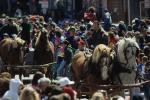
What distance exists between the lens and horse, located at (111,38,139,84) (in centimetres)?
1633

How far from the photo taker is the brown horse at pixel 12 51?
2062 cm

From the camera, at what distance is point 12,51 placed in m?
20.6

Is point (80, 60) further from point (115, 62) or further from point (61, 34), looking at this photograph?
→ point (61, 34)

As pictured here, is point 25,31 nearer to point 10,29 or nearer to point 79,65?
point 10,29

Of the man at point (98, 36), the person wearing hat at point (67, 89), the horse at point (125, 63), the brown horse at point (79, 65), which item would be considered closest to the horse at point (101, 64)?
the horse at point (125, 63)

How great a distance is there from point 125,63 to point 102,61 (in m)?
0.53

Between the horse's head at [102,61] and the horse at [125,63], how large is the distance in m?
0.17

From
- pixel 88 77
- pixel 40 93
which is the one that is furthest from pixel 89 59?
pixel 40 93

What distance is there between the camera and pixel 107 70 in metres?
16.3

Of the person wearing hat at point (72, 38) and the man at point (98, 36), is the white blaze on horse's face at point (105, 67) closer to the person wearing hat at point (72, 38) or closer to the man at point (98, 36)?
the man at point (98, 36)

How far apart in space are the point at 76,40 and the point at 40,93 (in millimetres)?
9549

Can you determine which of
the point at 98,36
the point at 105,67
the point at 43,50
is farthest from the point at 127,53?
the point at 43,50

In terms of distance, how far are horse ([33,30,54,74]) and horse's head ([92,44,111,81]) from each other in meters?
4.13

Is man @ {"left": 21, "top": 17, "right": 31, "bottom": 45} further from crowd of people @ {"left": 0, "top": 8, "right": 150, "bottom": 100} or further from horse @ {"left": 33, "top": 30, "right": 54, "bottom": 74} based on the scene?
horse @ {"left": 33, "top": 30, "right": 54, "bottom": 74}
